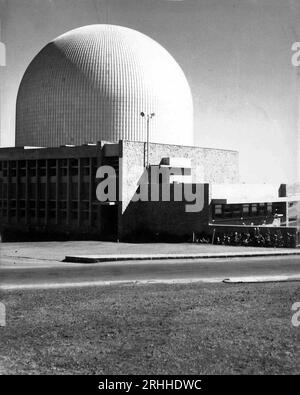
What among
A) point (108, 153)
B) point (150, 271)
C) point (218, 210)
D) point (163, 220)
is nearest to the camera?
point (150, 271)

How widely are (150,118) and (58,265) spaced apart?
27176 millimetres

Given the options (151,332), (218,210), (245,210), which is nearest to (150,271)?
(151,332)

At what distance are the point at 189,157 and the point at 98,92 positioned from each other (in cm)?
903

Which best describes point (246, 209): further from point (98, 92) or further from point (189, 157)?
point (98, 92)

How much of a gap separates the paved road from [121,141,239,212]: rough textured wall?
17313 mm

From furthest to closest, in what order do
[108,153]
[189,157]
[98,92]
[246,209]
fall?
[98,92] < [189,157] < [246,209] < [108,153]

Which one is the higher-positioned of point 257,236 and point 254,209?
point 254,209

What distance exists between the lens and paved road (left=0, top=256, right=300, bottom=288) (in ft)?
61.2

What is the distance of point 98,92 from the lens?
4728 cm

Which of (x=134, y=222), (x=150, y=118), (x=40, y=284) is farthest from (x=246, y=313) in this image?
(x=150, y=118)

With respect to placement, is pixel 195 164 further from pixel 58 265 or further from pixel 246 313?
pixel 246 313

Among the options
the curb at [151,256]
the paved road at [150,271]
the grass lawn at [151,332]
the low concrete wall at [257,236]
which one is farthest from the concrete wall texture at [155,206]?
the grass lawn at [151,332]

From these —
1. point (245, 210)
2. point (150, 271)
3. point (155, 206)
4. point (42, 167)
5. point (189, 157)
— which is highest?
point (189, 157)

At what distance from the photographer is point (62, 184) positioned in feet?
147
